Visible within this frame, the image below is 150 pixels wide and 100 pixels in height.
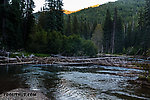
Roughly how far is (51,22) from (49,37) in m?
9.31

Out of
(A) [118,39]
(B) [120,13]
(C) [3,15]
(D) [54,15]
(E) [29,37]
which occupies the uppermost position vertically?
(B) [120,13]

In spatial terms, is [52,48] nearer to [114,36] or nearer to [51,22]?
[51,22]

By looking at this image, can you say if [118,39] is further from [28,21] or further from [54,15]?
[28,21]

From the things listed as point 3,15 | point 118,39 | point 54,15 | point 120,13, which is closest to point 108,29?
point 118,39

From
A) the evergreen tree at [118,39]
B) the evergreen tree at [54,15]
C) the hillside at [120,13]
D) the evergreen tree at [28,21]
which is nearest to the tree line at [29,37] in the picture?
the evergreen tree at [28,21]

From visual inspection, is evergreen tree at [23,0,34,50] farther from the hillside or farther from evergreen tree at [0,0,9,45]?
the hillside

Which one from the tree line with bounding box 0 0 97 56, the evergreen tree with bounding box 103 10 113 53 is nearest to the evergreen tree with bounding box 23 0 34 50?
the tree line with bounding box 0 0 97 56

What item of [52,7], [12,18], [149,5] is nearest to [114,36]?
[149,5]

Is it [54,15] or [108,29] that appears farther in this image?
[108,29]

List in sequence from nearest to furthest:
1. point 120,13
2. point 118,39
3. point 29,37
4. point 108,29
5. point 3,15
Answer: point 3,15 → point 29,37 → point 118,39 → point 108,29 → point 120,13

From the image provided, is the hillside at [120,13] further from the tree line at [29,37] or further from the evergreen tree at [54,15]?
the tree line at [29,37]

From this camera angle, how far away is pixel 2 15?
94.7 feet

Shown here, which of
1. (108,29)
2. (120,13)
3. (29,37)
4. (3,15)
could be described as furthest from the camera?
(120,13)

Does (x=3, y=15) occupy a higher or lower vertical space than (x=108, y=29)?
lower
